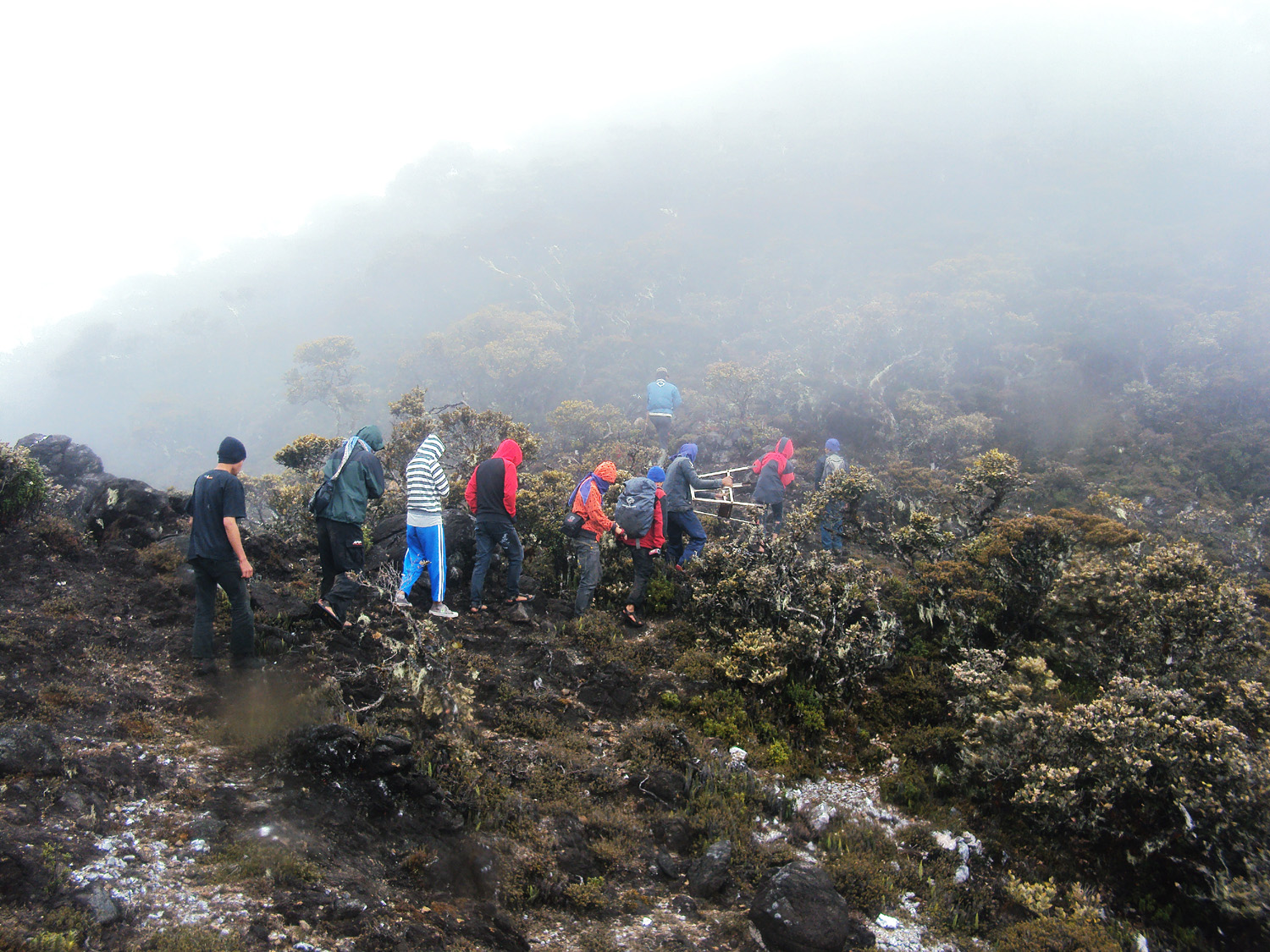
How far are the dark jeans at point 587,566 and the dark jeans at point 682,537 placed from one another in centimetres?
144

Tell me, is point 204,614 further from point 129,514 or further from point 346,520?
point 129,514

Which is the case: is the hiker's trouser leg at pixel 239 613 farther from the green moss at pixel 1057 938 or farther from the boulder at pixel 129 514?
the green moss at pixel 1057 938

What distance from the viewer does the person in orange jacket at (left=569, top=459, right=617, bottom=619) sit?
25.8 ft

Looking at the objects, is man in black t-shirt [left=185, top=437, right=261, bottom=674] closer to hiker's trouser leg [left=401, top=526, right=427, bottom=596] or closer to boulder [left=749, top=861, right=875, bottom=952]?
hiker's trouser leg [left=401, top=526, right=427, bottom=596]

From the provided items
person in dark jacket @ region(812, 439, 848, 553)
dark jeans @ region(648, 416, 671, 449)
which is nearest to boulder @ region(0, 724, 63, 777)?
person in dark jacket @ region(812, 439, 848, 553)

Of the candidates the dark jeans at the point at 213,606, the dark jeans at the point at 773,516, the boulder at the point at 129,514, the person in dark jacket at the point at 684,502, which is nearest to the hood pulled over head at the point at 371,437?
the dark jeans at the point at 213,606

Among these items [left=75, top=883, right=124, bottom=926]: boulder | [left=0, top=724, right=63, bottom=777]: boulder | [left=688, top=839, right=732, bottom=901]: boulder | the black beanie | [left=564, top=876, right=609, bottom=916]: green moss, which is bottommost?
[left=688, top=839, right=732, bottom=901]: boulder

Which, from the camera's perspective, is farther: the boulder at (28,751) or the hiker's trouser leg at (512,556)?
the hiker's trouser leg at (512,556)

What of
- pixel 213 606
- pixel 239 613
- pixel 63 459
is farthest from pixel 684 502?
pixel 63 459

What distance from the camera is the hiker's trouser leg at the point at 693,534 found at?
928cm

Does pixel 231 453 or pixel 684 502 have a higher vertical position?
pixel 231 453

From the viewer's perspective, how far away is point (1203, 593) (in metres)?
5.88

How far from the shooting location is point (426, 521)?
24.4ft

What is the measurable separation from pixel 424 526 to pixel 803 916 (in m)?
5.47
